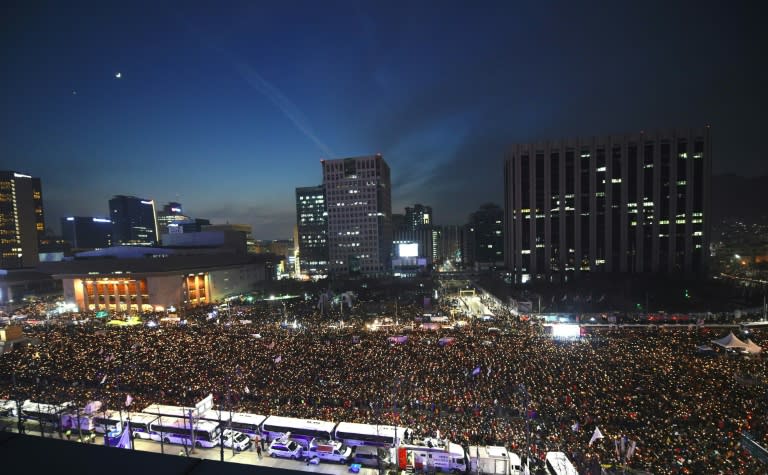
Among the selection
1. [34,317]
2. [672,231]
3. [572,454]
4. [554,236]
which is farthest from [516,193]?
[34,317]

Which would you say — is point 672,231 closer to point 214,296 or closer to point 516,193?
point 516,193

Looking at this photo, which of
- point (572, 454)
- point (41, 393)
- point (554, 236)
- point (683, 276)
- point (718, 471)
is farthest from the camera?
point (554, 236)

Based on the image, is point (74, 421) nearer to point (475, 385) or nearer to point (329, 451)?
point (329, 451)

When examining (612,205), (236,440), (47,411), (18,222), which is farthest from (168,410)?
(18,222)

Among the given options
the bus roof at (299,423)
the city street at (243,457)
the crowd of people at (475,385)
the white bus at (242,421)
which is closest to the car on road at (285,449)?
the city street at (243,457)

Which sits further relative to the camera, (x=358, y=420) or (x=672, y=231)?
(x=672, y=231)
